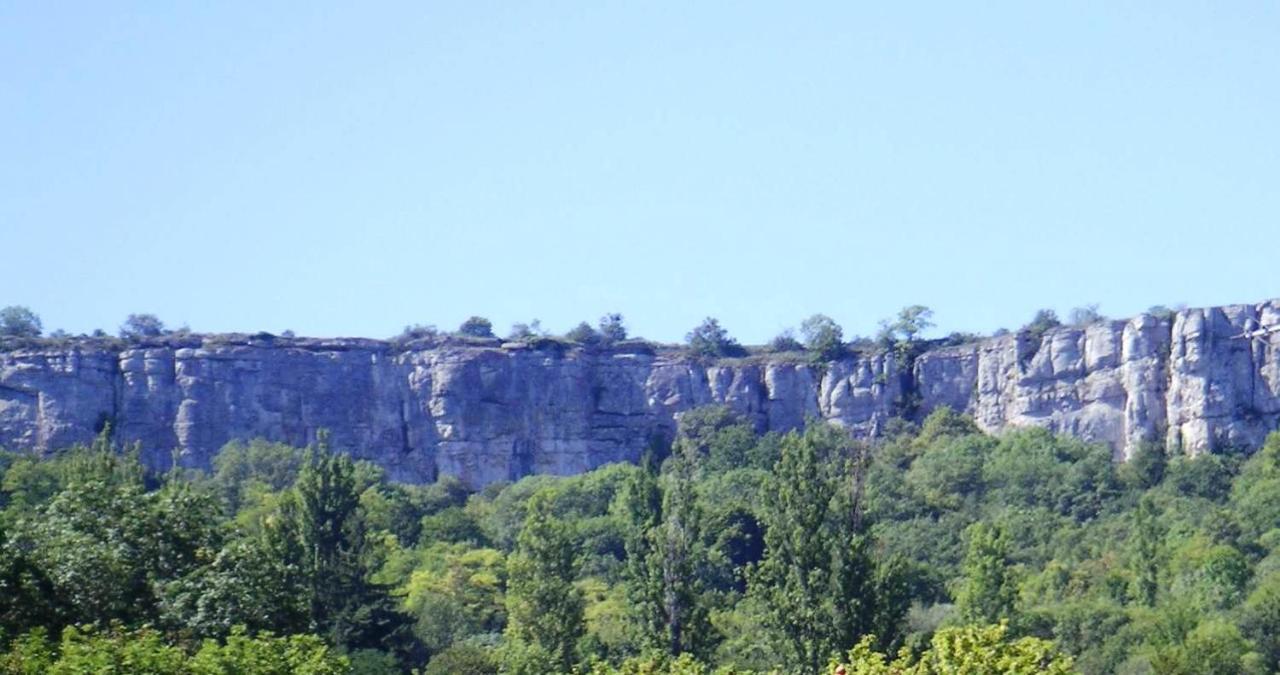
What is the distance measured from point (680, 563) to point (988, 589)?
410 inches

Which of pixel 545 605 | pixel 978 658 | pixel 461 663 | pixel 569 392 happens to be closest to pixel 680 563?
pixel 545 605

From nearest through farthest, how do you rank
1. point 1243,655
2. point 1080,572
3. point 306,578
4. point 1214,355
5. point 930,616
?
1. point 306,578
2. point 1243,655
3. point 930,616
4. point 1080,572
5. point 1214,355

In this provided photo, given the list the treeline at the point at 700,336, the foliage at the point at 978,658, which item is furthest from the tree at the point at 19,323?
the foliage at the point at 978,658

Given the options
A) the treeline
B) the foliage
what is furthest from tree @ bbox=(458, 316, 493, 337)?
the foliage

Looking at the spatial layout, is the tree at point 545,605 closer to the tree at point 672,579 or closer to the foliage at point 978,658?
the tree at point 672,579

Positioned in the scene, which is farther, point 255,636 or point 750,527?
point 750,527

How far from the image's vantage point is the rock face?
98688 mm

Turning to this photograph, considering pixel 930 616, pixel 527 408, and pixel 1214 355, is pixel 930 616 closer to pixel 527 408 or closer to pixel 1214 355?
pixel 1214 355

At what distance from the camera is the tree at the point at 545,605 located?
58219 mm

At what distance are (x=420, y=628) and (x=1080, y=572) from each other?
853 inches

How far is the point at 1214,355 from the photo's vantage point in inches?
3866

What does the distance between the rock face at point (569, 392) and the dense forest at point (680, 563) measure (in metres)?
2.13

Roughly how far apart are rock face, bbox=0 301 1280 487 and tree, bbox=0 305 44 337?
313 inches

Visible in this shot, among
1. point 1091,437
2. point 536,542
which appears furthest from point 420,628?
point 1091,437
